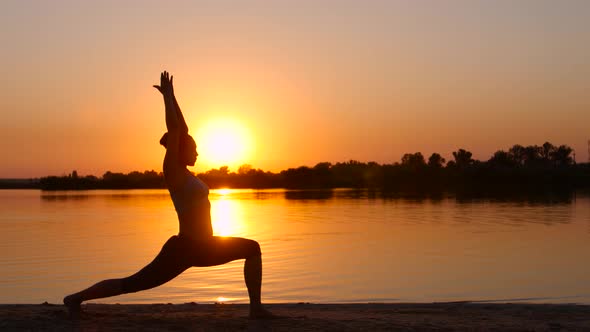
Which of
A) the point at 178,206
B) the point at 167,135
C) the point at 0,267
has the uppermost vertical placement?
the point at 167,135

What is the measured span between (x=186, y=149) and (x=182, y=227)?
2.40 feet

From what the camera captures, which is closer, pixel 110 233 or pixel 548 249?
pixel 548 249

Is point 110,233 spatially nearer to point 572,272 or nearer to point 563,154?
point 572,272

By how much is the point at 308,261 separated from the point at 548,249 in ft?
23.2

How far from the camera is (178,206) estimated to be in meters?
6.66

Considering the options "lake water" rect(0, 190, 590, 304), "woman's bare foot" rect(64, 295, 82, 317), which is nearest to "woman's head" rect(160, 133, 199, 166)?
"woman's bare foot" rect(64, 295, 82, 317)

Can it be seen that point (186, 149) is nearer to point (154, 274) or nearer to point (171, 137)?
point (171, 137)

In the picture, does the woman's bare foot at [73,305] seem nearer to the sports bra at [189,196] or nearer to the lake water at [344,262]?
the sports bra at [189,196]

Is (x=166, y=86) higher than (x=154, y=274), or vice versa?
(x=166, y=86)

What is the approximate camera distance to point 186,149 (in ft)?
22.3

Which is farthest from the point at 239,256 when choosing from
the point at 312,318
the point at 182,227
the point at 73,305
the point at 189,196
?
the point at 73,305

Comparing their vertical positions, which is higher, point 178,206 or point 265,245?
point 178,206

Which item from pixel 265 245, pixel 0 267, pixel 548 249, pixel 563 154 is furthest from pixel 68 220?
pixel 563 154

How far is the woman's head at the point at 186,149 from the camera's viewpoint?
267 inches
